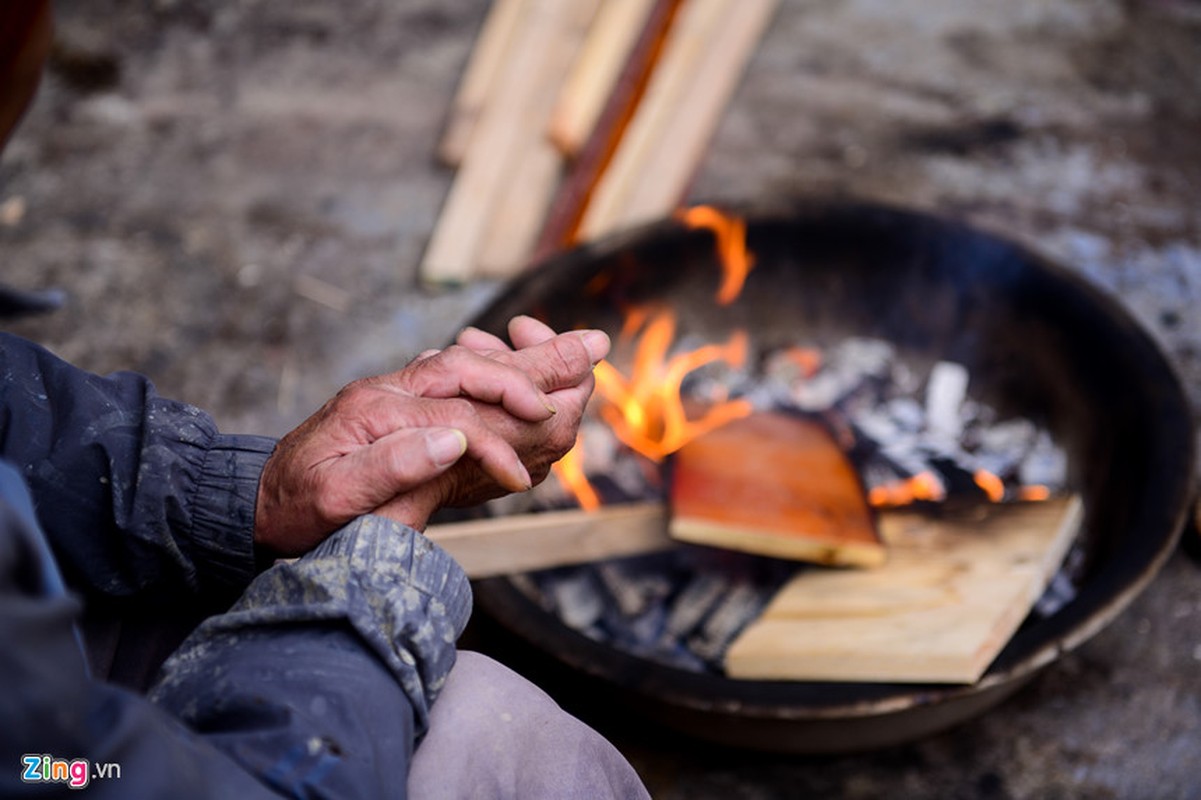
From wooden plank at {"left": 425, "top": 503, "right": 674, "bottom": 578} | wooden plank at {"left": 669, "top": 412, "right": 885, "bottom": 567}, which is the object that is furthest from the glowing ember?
wooden plank at {"left": 425, "top": 503, "right": 674, "bottom": 578}

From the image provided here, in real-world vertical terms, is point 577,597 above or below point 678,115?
below

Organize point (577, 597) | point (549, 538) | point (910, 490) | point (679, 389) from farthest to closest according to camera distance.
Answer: point (679, 389)
point (910, 490)
point (577, 597)
point (549, 538)

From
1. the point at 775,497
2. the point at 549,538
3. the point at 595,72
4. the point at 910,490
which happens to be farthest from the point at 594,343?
the point at 595,72

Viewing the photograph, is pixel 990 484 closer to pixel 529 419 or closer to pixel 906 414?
pixel 906 414

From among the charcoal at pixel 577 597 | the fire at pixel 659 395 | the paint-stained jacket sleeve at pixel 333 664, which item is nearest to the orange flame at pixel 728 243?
the fire at pixel 659 395

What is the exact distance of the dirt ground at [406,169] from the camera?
3.07 m

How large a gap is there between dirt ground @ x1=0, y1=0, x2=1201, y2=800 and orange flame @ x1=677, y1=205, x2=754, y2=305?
0.44 metres

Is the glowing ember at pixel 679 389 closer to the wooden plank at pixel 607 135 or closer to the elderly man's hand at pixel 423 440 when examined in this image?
the wooden plank at pixel 607 135

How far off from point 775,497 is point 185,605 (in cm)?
117

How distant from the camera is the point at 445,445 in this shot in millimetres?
1392

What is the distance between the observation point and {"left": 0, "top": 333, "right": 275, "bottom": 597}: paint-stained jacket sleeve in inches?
56.5

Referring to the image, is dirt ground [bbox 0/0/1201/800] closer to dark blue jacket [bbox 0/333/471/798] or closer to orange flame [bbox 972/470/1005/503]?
orange flame [bbox 972/470/1005/503]

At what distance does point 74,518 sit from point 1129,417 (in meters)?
1.99

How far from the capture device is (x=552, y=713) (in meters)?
1.33
